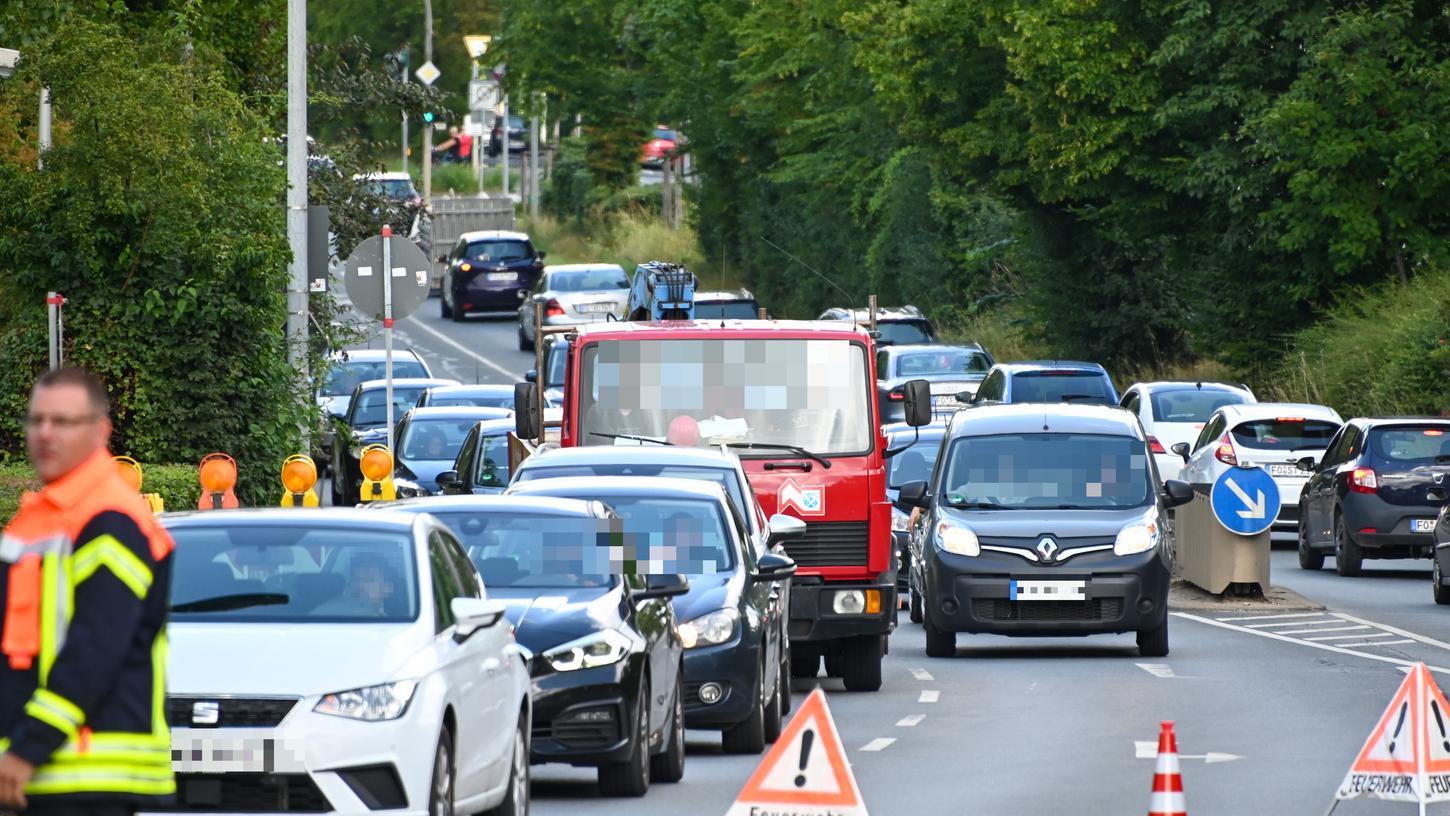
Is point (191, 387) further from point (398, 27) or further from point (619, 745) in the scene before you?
point (398, 27)

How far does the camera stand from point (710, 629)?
14.7 meters

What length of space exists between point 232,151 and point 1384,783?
1605 cm

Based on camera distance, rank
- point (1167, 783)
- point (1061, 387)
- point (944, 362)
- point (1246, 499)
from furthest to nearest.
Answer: point (944, 362) < point (1061, 387) < point (1246, 499) < point (1167, 783)

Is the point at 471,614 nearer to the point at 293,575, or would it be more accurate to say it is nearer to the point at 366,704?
the point at 293,575

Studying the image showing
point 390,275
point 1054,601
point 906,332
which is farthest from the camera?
point 906,332

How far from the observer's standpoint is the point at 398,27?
335ft

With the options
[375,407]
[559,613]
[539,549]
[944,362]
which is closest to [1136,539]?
[539,549]

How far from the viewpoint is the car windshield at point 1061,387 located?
3694cm

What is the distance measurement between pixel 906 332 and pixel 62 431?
39.9 m

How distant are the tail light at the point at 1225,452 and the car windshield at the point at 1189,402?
3.71 meters

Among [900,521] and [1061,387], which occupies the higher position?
[1061,387]

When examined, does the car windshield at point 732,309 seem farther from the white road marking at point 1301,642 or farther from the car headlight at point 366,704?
the car headlight at point 366,704

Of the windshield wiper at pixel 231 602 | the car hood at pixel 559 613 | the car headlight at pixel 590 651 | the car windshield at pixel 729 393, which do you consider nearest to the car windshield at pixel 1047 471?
the car windshield at pixel 729 393

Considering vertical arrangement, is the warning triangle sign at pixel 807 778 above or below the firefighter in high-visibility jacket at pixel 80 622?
below
